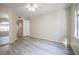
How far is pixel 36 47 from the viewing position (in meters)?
2.11

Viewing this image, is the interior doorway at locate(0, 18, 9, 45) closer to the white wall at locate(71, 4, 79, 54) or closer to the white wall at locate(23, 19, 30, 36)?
the white wall at locate(23, 19, 30, 36)

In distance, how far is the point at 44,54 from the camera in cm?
199

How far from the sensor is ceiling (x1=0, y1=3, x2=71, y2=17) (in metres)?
1.96

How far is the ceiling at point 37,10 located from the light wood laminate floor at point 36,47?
553 mm

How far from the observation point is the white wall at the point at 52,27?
82.7 inches

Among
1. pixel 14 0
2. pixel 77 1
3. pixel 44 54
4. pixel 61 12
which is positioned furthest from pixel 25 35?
pixel 77 1

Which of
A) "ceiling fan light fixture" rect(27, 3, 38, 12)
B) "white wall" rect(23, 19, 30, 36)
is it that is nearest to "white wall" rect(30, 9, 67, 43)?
"white wall" rect(23, 19, 30, 36)

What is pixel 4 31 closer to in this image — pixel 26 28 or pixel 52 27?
pixel 26 28

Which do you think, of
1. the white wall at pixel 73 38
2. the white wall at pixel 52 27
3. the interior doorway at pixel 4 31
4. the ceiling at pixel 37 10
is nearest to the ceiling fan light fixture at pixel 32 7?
the ceiling at pixel 37 10

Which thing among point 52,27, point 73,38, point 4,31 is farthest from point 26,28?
point 73,38

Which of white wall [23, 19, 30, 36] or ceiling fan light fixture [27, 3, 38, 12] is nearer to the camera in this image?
ceiling fan light fixture [27, 3, 38, 12]

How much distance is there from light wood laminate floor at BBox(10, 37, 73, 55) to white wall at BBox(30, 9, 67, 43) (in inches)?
4.3

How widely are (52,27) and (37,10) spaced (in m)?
0.49

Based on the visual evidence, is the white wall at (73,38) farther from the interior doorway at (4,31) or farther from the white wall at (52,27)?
the interior doorway at (4,31)
